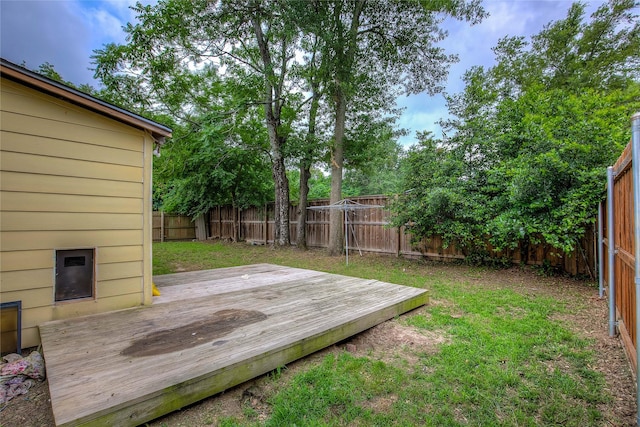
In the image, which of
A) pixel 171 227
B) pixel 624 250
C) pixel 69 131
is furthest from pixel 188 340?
pixel 171 227

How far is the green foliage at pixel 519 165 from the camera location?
4.49 m

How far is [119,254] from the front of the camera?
3037mm

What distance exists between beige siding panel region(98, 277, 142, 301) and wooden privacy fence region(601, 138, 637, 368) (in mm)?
4242

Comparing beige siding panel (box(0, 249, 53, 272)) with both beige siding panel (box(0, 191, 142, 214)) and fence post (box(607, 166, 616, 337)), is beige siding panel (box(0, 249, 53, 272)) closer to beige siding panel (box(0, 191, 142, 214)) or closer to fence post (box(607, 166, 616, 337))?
beige siding panel (box(0, 191, 142, 214))

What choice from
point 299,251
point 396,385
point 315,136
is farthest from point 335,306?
point 315,136

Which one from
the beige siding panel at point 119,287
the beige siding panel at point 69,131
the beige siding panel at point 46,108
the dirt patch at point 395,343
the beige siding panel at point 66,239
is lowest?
the dirt patch at point 395,343

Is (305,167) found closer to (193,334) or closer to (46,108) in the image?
(46,108)

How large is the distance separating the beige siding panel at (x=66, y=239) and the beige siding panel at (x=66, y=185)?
384 millimetres

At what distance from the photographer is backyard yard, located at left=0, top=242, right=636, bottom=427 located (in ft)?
5.70

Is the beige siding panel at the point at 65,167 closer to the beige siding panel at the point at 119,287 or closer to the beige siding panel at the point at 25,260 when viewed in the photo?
the beige siding panel at the point at 25,260

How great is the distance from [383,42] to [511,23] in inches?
186

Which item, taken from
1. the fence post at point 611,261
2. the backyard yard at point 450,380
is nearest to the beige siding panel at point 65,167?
the backyard yard at point 450,380

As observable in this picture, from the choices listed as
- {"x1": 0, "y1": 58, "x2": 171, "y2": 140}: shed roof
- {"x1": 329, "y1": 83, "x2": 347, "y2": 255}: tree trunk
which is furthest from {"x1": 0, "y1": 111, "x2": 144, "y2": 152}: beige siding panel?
{"x1": 329, "y1": 83, "x2": 347, "y2": 255}: tree trunk

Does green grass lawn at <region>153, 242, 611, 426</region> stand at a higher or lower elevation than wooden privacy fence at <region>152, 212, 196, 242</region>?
lower
